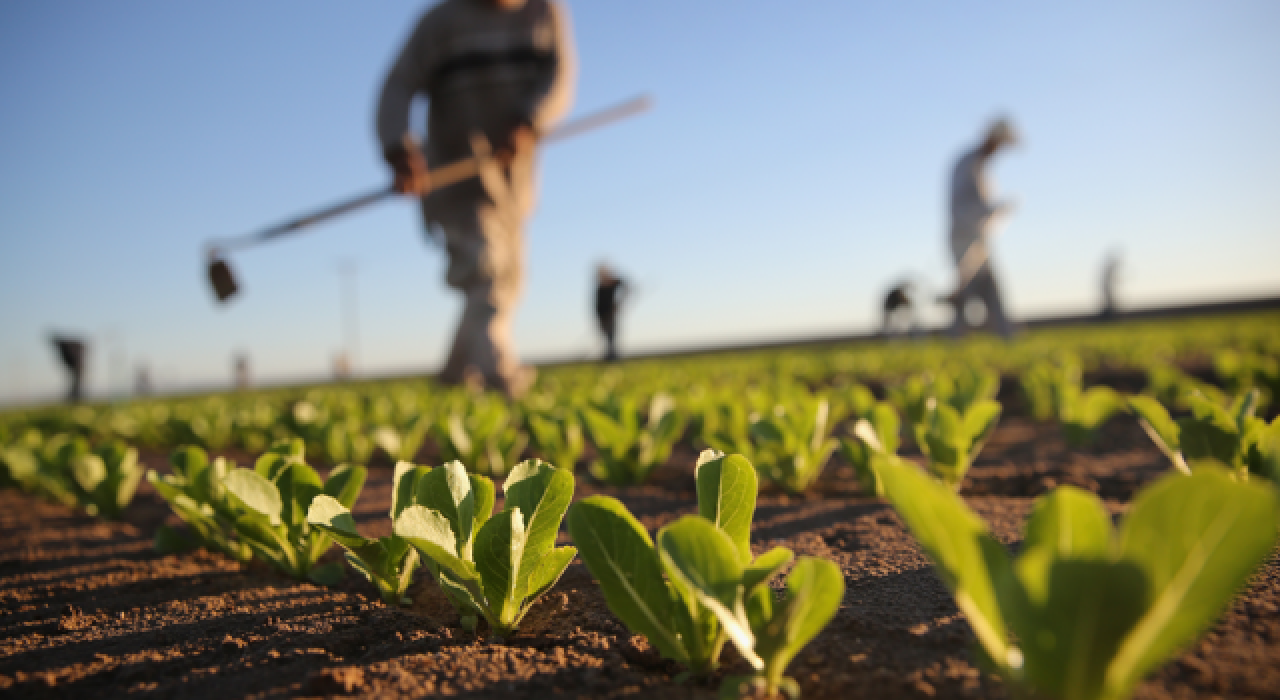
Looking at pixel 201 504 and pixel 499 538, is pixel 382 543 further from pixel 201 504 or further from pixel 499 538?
pixel 201 504

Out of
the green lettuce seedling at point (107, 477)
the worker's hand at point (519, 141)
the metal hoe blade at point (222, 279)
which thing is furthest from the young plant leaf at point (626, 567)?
the worker's hand at point (519, 141)

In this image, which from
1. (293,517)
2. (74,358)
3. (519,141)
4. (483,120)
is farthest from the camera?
(74,358)

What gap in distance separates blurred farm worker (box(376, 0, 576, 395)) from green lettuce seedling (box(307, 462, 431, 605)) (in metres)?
4.98

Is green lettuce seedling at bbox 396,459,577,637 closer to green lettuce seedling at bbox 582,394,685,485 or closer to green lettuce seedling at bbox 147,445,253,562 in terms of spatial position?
green lettuce seedling at bbox 147,445,253,562

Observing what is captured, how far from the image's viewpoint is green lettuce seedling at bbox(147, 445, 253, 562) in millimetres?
1598

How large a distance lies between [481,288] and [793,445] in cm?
481

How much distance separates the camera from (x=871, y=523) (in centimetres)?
175

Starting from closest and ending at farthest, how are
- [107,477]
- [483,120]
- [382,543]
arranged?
[382,543]
[107,477]
[483,120]

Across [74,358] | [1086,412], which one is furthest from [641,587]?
[74,358]

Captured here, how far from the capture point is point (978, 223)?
12.1m

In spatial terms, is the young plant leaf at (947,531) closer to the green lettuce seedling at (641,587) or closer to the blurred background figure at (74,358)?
the green lettuce seedling at (641,587)

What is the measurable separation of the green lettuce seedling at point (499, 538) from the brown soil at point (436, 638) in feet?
0.26

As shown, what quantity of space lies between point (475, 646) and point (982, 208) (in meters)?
13.4

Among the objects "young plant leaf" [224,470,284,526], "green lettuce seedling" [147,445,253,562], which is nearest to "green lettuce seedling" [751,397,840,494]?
"young plant leaf" [224,470,284,526]
